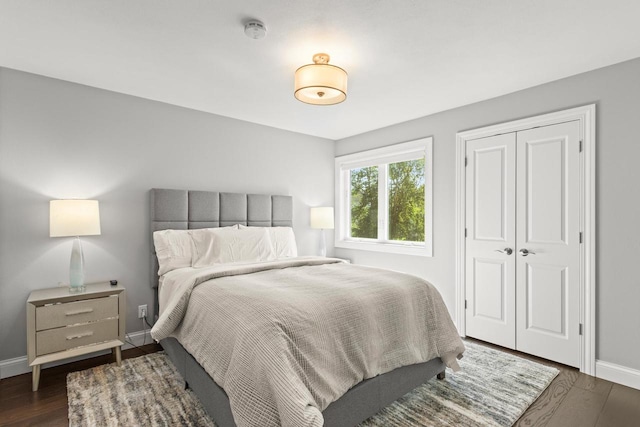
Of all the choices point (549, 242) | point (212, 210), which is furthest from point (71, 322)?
point (549, 242)

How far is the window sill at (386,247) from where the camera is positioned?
398 cm

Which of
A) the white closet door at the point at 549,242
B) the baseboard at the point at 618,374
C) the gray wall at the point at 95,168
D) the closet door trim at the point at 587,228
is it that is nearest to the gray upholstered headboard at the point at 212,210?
the gray wall at the point at 95,168

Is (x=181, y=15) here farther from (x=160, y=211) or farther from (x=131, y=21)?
(x=160, y=211)

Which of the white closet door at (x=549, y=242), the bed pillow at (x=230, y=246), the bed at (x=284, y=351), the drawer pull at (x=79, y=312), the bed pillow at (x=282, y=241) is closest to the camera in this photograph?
the bed at (x=284, y=351)

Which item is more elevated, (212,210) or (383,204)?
(383,204)

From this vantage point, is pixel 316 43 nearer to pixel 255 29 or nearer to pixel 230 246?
pixel 255 29

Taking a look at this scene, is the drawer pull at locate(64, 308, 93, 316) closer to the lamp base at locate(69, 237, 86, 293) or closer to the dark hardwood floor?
the lamp base at locate(69, 237, 86, 293)

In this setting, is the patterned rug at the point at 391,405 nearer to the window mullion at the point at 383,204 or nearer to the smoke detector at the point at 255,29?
the window mullion at the point at 383,204

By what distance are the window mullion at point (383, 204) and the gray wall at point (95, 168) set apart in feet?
5.84

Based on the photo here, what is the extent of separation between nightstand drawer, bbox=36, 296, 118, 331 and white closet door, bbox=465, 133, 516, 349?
347 centimetres

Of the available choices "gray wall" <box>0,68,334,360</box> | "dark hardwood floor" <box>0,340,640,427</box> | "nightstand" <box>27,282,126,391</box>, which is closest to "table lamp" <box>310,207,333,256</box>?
"gray wall" <box>0,68,334,360</box>

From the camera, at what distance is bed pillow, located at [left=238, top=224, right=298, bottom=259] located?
12.5 feet

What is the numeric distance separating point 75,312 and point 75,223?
2.32 ft

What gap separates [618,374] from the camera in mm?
2521
